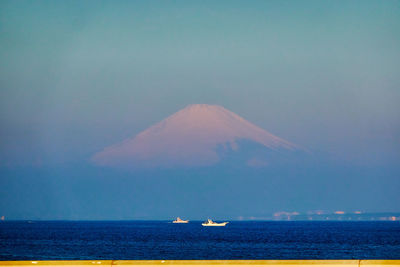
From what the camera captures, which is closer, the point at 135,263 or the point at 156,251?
the point at 135,263

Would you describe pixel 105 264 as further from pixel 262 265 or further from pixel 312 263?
pixel 312 263

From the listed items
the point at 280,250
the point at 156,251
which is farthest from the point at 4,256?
→ the point at 280,250

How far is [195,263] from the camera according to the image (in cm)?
1374

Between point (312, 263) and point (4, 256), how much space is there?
91.2 meters

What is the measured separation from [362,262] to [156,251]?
4080 inches

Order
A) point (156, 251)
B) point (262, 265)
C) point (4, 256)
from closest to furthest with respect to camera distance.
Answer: point (262, 265) → point (4, 256) → point (156, 251)

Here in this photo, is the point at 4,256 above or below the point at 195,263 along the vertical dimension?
above

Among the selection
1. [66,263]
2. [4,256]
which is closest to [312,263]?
[66,263]

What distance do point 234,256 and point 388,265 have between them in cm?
9190

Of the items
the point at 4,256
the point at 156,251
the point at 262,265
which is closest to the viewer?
the point at 262,265

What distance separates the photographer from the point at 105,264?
44.5 feet

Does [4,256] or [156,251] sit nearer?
[4,256]

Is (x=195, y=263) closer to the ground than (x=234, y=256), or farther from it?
closer to the ground

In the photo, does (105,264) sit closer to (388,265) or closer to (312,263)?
(312,263)
